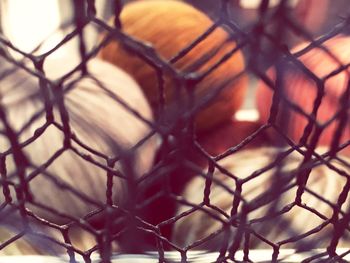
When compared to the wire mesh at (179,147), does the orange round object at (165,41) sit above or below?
above

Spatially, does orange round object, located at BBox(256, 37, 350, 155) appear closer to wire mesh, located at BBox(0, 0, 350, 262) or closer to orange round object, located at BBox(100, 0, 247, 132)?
wire mesh, located at BBox(0, 0, 350, 262)

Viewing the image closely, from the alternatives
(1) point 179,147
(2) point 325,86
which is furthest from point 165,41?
(1) point 179,147

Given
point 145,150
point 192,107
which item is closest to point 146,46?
point 192,107

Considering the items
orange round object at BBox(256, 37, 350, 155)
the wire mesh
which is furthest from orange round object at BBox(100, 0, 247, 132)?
orange round object at BBox(256, 37, 350, 155)

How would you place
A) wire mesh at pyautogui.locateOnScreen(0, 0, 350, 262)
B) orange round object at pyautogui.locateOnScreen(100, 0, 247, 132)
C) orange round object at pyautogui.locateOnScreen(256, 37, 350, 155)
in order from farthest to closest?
orange round object at pyautogui.locateOnScreen(100, 0, 247, 132) < orange round object at pyautogui.locateOnScreen(256, 37, 350, 155) < wire mesh at pyautogui.locateOnScreen(0, 0, 350, 262)

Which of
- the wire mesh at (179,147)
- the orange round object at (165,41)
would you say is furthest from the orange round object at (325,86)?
the orange round object at (165,41)

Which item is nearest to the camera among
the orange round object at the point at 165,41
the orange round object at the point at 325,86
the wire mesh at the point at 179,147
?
the wire mesh at the point at 179,147

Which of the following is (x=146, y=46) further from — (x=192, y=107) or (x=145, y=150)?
(x=145, y=150)

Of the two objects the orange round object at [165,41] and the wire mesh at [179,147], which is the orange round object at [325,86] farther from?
the orange round object at [165,41]

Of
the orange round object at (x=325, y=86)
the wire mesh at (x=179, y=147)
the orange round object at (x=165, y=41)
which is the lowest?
the wire mesh at (x=179, y=147)
